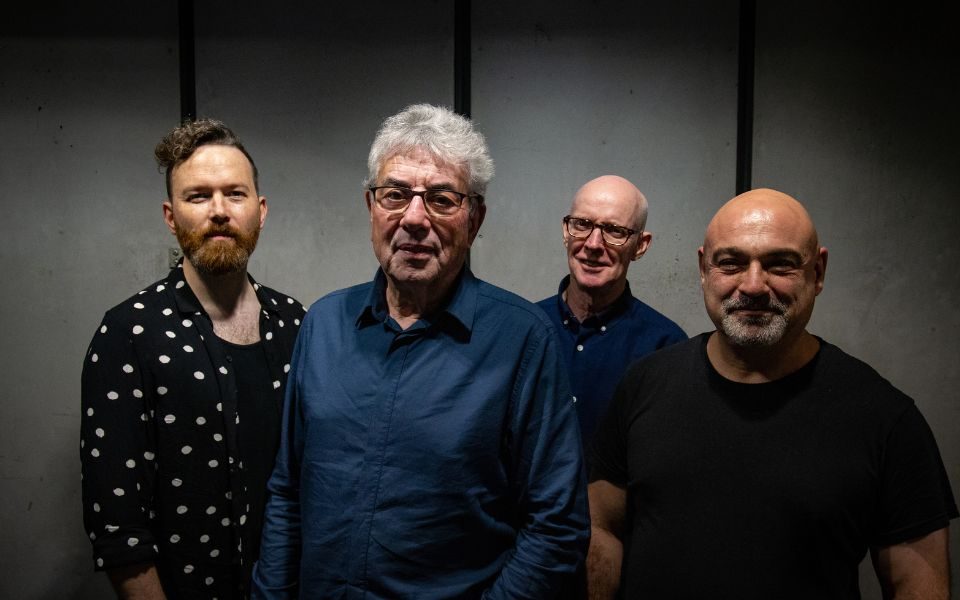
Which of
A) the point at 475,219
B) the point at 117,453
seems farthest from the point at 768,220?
the point at 117,453

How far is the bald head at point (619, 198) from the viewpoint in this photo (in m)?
2.08

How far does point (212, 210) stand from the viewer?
5.58 ft

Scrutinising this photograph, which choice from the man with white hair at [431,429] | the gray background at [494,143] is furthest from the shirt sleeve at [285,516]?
the gray background at [494,143]

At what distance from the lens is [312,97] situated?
277cm

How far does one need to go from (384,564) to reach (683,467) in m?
0.64

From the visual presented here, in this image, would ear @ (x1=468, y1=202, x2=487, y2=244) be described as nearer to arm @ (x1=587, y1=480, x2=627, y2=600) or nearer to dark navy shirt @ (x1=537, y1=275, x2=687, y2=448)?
dark navy shirt @ (x1=537, y1=275, x2=687, y2=448)

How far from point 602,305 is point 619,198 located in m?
0.34

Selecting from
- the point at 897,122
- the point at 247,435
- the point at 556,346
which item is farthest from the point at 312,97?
the point at 897,122

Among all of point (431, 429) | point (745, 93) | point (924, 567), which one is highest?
point (745, 93)

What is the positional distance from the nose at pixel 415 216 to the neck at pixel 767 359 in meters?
0.68

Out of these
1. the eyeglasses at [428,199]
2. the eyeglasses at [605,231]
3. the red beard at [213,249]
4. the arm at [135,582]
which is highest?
the eyeglasses at [428,199]

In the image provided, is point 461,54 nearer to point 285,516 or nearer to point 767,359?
point 767,359

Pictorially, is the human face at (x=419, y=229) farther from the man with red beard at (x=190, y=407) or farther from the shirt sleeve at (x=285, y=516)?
the man with red beard at (x=190, y=407)

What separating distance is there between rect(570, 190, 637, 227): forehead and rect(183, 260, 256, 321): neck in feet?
3.39
